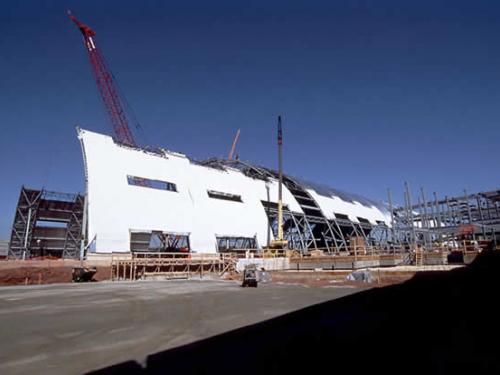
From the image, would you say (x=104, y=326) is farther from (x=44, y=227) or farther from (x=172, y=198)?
(x=44, y=227)

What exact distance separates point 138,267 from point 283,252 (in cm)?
1606

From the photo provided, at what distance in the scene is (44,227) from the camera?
163 ft

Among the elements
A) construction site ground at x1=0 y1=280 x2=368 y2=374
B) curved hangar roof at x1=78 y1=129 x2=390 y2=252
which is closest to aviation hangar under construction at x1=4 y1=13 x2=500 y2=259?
curved hangar roof at x1=78 y1=129 x2=390 y2=252

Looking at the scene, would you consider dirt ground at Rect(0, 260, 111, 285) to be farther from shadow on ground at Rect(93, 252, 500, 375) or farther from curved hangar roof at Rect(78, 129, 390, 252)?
shadow on ground at Rect(93, 252, 500, 375)

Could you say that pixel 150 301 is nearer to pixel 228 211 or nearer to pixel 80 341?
pixel 80 341

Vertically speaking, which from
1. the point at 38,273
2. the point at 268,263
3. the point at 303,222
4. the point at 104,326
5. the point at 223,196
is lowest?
the point at 104,326

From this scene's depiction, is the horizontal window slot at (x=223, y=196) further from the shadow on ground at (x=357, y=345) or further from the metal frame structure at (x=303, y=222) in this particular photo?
the shadow on ground at (x=357, y=345)

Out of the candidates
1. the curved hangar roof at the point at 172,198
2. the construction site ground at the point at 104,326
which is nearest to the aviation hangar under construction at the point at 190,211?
the curved hangar roof at the point at 172,198

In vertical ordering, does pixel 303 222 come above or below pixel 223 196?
below

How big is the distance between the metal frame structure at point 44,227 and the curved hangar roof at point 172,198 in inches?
447

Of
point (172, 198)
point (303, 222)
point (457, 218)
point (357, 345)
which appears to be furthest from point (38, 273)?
point (457, 218)

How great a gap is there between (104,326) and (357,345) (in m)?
6.29

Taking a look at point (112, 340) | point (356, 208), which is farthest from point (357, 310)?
point (356, 208)

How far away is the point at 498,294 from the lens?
997 centimetres
